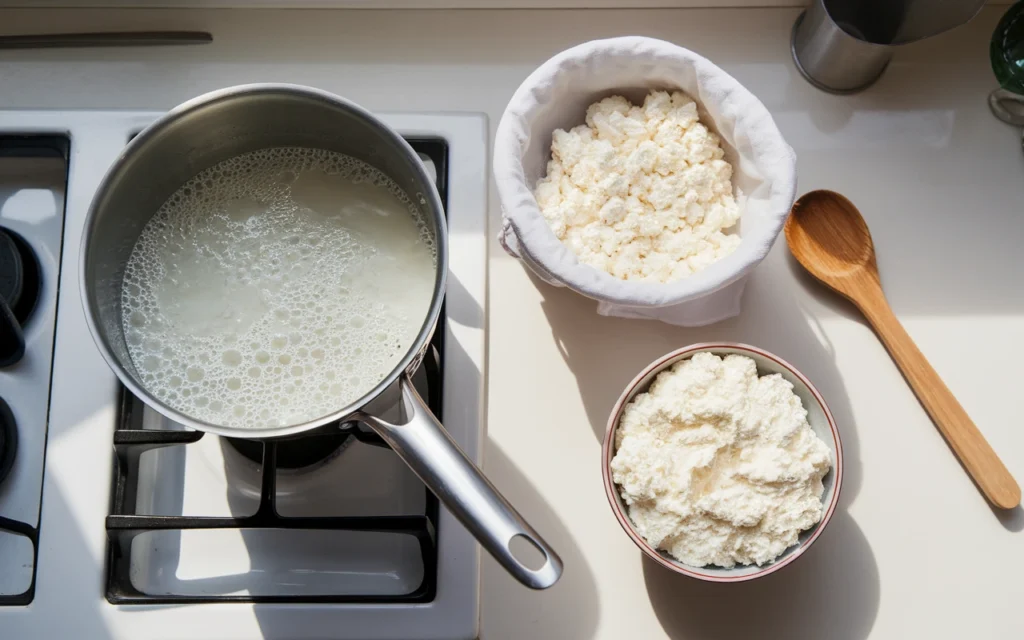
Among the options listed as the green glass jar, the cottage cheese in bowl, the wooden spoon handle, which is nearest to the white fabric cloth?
the cottage cheese in bowl

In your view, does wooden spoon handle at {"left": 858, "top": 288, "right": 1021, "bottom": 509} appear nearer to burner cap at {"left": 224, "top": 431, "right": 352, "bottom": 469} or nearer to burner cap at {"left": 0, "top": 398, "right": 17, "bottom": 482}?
burner cap at {"left": 224, "top": 431, "right": 352, "bottom": 469}

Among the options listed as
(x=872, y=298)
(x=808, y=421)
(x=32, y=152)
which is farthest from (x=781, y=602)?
(x=32, y=152)

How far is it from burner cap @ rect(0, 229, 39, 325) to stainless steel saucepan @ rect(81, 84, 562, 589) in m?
0.15

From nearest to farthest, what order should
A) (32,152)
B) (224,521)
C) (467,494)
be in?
(467,494) < (224,521) < (32,152)

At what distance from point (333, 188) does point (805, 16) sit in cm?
48

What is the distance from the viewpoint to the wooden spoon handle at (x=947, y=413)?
27.4 inches

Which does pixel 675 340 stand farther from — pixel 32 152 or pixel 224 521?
pixel 32 152

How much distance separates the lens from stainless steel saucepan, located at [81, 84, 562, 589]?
0.49 meters

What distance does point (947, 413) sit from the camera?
704 mm

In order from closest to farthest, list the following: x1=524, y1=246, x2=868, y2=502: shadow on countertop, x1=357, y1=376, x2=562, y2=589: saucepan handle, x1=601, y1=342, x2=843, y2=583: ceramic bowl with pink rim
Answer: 1. x1=357, y1=376, x2=562, y2=589: saucepan handle
2. x1=601, y1=342, x2=843, y2=583: ceramic bowl with pink rim
3. x1=524, y1=246, x2=868, y2=502: shadow on countertop

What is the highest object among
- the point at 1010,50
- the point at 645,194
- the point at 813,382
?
the point at 1010,50

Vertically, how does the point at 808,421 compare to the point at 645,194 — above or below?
below

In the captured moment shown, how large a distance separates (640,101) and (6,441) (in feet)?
2.03

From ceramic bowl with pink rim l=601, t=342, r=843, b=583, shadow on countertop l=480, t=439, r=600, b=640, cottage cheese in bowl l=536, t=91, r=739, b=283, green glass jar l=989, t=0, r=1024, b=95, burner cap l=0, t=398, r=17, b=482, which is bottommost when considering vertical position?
shadow on countertop l=480, t=439, r=600, b=640
